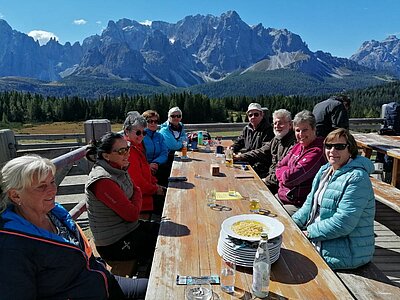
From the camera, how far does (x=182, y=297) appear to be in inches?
60.9

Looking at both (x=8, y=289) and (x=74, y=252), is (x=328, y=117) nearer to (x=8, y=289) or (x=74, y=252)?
(x=74, y=252)

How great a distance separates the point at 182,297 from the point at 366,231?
154 cm

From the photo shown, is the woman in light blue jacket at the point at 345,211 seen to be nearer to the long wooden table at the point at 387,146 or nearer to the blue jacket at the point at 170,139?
the long wooden table at the point at 387,146

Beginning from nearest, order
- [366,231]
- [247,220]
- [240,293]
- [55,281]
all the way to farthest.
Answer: [240,293], [55,281], [247,220], [366,231]

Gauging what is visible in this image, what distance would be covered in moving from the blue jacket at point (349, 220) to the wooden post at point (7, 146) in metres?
2.76

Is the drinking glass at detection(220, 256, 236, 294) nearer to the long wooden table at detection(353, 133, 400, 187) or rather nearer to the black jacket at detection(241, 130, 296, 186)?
the black jacket at detection(241, 130, 296, 186)

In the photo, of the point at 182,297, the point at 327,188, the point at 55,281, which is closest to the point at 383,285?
the point at 327,188

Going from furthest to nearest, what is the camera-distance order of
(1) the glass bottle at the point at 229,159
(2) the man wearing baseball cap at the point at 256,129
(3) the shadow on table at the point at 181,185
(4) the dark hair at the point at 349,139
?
1. (2) the man wearing baseball cap at the point at 256,129
2. (1) the glass bottle at the point at 229,159
3. (3) the shadow on table at the point at 181,185
4. (4) the dark hair at the point at 349,139

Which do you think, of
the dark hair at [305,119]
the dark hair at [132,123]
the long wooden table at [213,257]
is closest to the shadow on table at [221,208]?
the long wooden table at [213,257]

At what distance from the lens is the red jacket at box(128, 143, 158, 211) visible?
11.5 feet

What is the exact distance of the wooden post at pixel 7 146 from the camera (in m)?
3.09

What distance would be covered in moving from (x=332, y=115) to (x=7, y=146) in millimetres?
4284

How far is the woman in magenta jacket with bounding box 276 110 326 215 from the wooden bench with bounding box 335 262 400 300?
39.7 inches

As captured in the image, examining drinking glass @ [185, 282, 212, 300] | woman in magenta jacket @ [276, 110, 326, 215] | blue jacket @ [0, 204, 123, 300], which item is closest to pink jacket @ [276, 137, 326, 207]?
woman in magenta jacket @ [276, 110, 326, 215]
